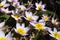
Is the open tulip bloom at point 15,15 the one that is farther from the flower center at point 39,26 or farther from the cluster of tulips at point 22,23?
the flower center at point 39,26

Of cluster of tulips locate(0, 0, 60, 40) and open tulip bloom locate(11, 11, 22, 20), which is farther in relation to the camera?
open tulip bloom locate(11, 11, 22, 20)

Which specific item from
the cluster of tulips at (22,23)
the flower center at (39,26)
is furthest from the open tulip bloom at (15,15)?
the flower center at (39,26)

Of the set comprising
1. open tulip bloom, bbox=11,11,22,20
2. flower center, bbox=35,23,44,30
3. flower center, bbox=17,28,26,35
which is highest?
open tulip bloom, bbox=11,11,22,20

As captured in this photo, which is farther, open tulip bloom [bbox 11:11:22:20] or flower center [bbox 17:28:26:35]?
open tulip bloom [bbox 11:11:22:20]

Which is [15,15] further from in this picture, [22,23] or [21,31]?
[21,31]

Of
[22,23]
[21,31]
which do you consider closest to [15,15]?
[22,23]

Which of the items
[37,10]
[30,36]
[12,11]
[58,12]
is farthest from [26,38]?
[58,12]

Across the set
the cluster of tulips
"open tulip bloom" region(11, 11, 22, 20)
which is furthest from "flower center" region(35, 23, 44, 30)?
"open tulip bloom" region(11, 11, 22, 20)

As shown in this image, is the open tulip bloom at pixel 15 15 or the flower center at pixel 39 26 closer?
the flower center at pixel 39 26

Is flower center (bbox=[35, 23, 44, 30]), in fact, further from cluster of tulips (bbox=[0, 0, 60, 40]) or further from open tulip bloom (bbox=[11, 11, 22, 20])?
open tulip bloom (bbox=[11, 11, 22, 20])

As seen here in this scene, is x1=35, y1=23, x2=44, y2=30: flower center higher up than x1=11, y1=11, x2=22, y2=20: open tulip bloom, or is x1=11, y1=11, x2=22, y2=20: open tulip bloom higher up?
x1=11, y1=11, x2=22, y2=20: open tulip bloom

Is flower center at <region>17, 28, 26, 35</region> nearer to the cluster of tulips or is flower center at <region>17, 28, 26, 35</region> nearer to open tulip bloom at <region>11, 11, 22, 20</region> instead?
the cluster of tulips
